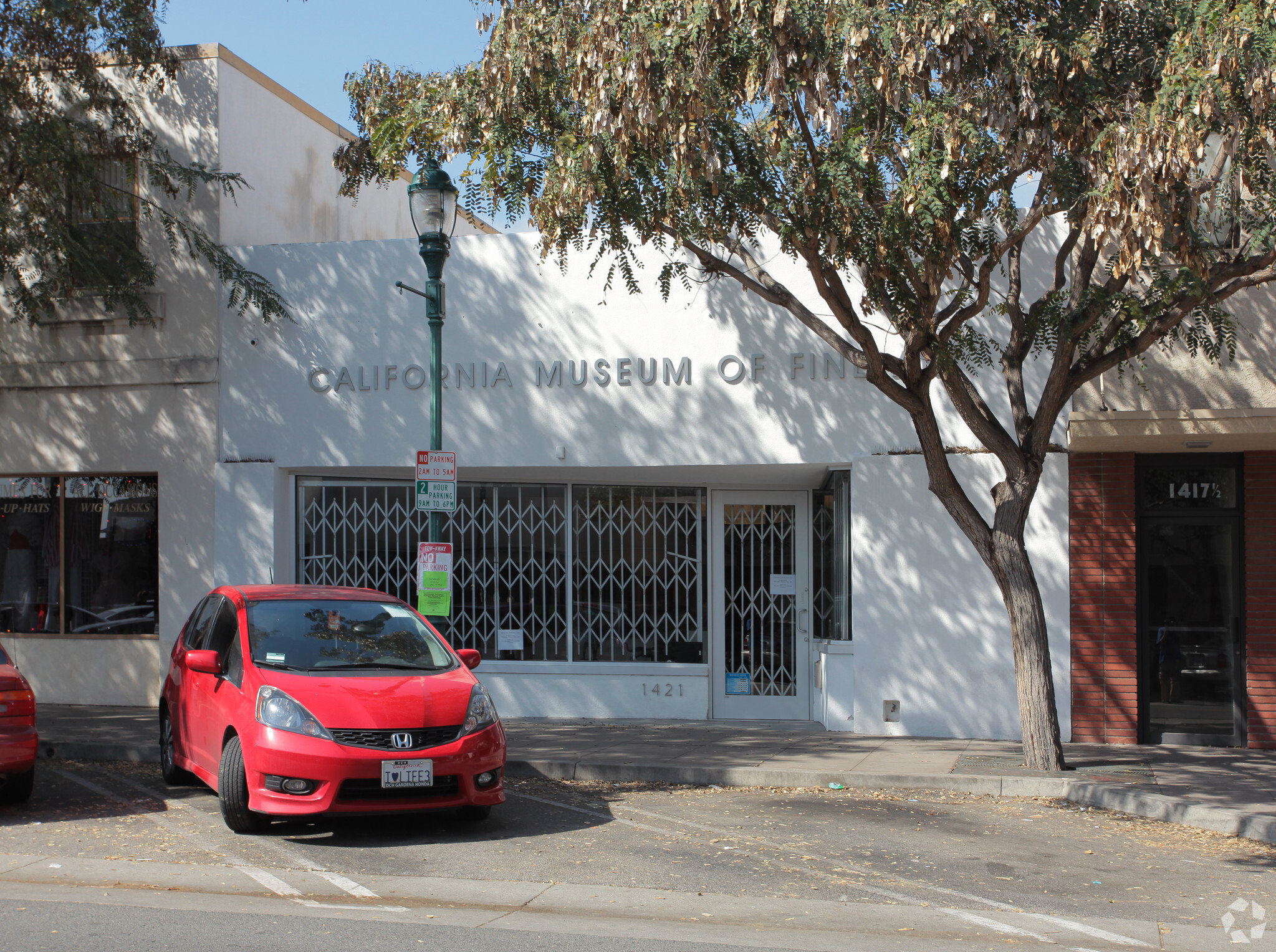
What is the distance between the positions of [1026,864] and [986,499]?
16.7 feet

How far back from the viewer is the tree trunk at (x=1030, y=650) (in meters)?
9.77

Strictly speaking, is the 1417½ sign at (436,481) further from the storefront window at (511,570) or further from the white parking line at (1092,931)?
the white parking line at (1092,931)

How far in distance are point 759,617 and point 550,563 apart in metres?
2.39

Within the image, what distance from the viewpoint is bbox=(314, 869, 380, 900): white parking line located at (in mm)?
6438

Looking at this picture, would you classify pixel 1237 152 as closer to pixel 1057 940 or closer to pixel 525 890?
pixel 1057 940

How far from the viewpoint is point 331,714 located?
7445 mm

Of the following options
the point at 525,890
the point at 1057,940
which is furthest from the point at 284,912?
the point at 1057,940

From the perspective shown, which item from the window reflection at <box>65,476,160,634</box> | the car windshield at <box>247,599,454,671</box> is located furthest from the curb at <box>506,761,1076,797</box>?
the window reflection at <box>65,476,160,634</box>

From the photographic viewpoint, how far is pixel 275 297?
43.5 feet

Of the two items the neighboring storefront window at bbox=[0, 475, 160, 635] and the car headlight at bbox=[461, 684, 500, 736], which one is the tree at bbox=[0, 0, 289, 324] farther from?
the car headlight at bbox=[461, 684, 500, 736]

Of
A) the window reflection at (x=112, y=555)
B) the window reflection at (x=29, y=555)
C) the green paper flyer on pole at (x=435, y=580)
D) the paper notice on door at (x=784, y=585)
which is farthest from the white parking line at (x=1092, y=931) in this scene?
the window reflection at (x=29, y=555)

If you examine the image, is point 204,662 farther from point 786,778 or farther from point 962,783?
point 962,783

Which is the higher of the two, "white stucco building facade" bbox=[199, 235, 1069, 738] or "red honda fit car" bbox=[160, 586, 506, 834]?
"white stucco building facade" bbox=[199, 235, 1069, 738]

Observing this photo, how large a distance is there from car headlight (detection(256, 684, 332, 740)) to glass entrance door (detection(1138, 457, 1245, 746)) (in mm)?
7965
